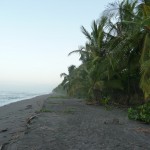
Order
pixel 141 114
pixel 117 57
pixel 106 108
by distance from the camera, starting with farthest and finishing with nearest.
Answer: pixel 106 108, pixel 117 57, pixel 141 114

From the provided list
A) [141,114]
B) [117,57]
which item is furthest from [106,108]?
[141,114]

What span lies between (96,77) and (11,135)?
13.0m

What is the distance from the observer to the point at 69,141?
26.7 ft

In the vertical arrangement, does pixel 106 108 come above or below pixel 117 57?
below

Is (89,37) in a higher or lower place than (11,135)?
higher

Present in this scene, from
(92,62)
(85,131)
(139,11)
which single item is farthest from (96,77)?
(85,131)

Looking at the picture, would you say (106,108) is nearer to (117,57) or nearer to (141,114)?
(117,57)

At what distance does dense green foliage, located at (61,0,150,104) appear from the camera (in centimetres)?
1533

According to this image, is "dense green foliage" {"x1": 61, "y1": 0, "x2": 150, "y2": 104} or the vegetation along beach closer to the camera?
the vegetation along beach

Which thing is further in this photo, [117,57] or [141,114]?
[117,57]

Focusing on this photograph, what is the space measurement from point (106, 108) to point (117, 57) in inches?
167

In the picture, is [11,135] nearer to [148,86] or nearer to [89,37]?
[148,86]

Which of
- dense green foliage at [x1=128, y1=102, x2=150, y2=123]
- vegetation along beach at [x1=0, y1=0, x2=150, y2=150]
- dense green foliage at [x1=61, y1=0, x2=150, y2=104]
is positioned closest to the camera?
vegetation along beach at [x1=0, y1=0, x2=150, y2=150]

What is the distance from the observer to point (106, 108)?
19938mm
